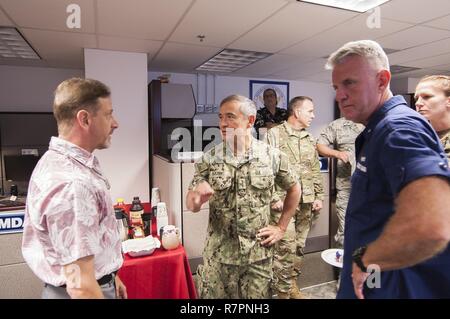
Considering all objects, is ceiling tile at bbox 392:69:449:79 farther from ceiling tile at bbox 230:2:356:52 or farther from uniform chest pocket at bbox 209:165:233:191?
uniform chest pocket at bbox 209:165:233:191

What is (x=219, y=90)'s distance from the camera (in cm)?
453

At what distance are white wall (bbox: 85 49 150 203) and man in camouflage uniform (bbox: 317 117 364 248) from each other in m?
1.84

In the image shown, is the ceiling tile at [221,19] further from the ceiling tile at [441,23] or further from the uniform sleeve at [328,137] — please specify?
the ceiling tile at [441,23]

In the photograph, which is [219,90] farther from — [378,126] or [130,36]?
[378,126]

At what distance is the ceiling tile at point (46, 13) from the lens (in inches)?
70.8

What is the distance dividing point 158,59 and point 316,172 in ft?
7.30

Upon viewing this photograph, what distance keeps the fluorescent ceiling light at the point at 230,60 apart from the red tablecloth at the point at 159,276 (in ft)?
7.44

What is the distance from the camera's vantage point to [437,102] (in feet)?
5.11

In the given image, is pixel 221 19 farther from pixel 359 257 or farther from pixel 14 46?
pixel 14 46

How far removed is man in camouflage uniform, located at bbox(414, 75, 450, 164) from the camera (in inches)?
61.0

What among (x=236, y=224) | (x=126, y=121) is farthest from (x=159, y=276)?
(x=126, y=121)

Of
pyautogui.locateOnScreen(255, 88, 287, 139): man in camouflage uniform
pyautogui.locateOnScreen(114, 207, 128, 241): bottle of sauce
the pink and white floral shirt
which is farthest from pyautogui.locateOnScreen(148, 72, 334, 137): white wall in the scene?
the pink and white floral shirt

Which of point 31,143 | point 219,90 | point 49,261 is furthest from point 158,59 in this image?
point 49,261

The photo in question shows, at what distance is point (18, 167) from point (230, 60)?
2964mm
